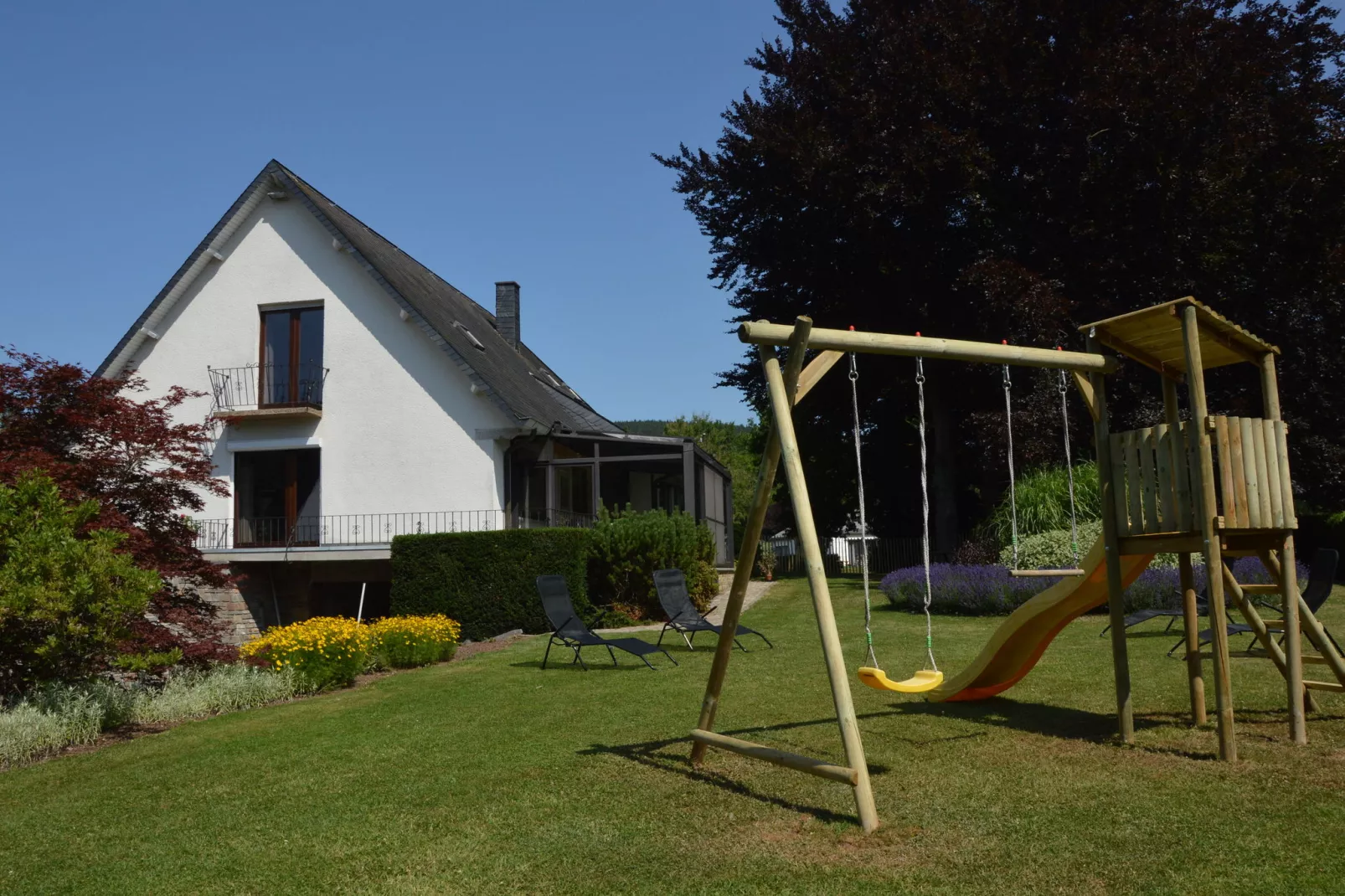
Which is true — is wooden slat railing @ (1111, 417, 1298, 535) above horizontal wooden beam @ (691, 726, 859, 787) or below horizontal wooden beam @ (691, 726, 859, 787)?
above

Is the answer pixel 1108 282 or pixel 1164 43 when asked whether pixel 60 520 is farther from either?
pixel 1164 43

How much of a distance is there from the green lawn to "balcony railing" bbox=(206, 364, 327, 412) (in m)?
13.4

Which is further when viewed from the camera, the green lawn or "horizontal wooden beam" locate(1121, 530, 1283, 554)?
"horizontal wooden beam" locate(1121, 530, 1283, 554)

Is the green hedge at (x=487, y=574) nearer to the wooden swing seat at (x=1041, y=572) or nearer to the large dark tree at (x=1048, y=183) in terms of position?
the large dark tree at (x=1048, y=183)

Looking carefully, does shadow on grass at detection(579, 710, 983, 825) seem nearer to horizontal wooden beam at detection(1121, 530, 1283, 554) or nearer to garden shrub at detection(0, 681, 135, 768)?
horizontal wooden beam at detection(1121, 530, 1283, 554)

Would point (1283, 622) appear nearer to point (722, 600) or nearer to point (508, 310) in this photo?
point (722, 600)

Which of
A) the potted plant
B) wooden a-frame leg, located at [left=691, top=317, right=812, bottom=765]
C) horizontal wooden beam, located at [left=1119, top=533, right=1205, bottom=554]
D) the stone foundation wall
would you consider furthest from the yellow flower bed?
the potted plant

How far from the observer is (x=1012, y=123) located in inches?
854

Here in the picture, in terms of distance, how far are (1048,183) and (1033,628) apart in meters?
16.5

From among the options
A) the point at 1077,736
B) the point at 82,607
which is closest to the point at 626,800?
the point at 1077,736

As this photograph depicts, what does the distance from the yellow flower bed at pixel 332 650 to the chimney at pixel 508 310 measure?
60.0ft

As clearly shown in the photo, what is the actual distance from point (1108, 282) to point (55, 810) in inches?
823

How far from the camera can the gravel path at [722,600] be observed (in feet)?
54.5

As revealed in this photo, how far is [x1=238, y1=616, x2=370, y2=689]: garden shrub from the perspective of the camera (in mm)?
10766
